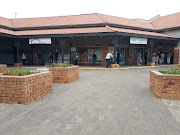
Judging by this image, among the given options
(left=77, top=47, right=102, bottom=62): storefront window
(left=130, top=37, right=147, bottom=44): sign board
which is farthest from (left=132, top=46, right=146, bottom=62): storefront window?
(left=77, top=47, right=102, bottom=62): storefront window

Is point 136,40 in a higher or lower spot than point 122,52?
higher

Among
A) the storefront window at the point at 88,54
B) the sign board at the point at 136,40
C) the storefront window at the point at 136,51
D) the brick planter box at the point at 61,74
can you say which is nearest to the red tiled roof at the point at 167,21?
the storefront window at the point at 136,51

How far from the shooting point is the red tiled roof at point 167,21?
2238 centimetres

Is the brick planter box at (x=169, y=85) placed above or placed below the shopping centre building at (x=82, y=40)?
below

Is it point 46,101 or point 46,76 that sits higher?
point 46,76

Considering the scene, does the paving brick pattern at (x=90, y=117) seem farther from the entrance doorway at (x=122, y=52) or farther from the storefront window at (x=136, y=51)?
the storefront window at (x=136, y=51)

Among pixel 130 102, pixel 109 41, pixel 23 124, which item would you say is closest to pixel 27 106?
pixel 23 124

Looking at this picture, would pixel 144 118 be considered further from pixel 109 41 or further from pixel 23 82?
pixel 109 41

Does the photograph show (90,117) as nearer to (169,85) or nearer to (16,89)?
(16,89)

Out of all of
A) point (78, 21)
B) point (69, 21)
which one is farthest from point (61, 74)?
point (69, 21)

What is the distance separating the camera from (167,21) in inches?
961

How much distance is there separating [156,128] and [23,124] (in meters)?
2.58

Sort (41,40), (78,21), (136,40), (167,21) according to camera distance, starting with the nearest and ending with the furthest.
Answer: (136,40) < (41,40) < (78,21) < (167,21)

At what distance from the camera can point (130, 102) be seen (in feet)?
15.4
